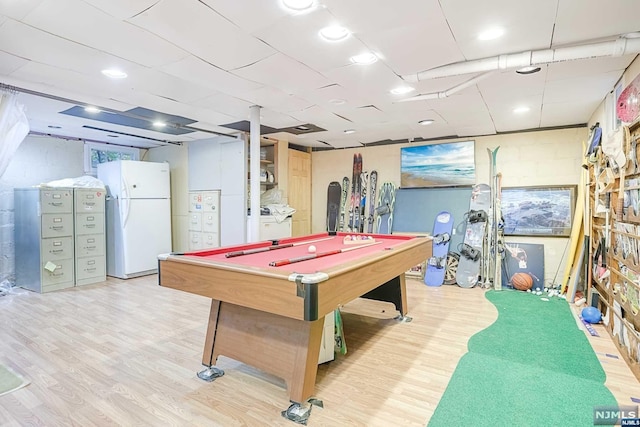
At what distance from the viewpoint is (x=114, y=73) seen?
2951mm

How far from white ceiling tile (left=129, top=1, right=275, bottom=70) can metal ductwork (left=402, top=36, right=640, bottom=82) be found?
1491 mm

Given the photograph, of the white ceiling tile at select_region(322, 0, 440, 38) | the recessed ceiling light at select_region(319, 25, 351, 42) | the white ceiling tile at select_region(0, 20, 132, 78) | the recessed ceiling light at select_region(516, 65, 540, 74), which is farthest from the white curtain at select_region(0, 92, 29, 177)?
the recessed ceiling light at select_region(516, 65, 540, 74)

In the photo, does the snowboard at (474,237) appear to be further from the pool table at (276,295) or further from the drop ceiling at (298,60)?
the pool table at (276,295)

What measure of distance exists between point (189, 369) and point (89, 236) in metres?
3.87

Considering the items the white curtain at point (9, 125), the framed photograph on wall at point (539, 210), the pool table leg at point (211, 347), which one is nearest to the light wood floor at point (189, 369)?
the pool table leg at point (211, 347)

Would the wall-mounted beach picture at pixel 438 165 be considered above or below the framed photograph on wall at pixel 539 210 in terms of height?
above

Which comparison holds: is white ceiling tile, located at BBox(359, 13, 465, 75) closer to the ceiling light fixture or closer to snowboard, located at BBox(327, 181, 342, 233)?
the ceiling light fixture

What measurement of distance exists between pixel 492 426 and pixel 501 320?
1.95m

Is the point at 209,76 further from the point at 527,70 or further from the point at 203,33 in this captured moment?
the point at 527,70

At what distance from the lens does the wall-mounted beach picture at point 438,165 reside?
546cm

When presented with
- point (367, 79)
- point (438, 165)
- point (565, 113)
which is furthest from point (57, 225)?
point (565, 113)

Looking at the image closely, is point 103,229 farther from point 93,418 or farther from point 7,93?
point 93,418

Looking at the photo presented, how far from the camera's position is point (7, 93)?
10.5 ft

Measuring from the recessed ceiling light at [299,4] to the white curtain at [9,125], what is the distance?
306 centimetres
